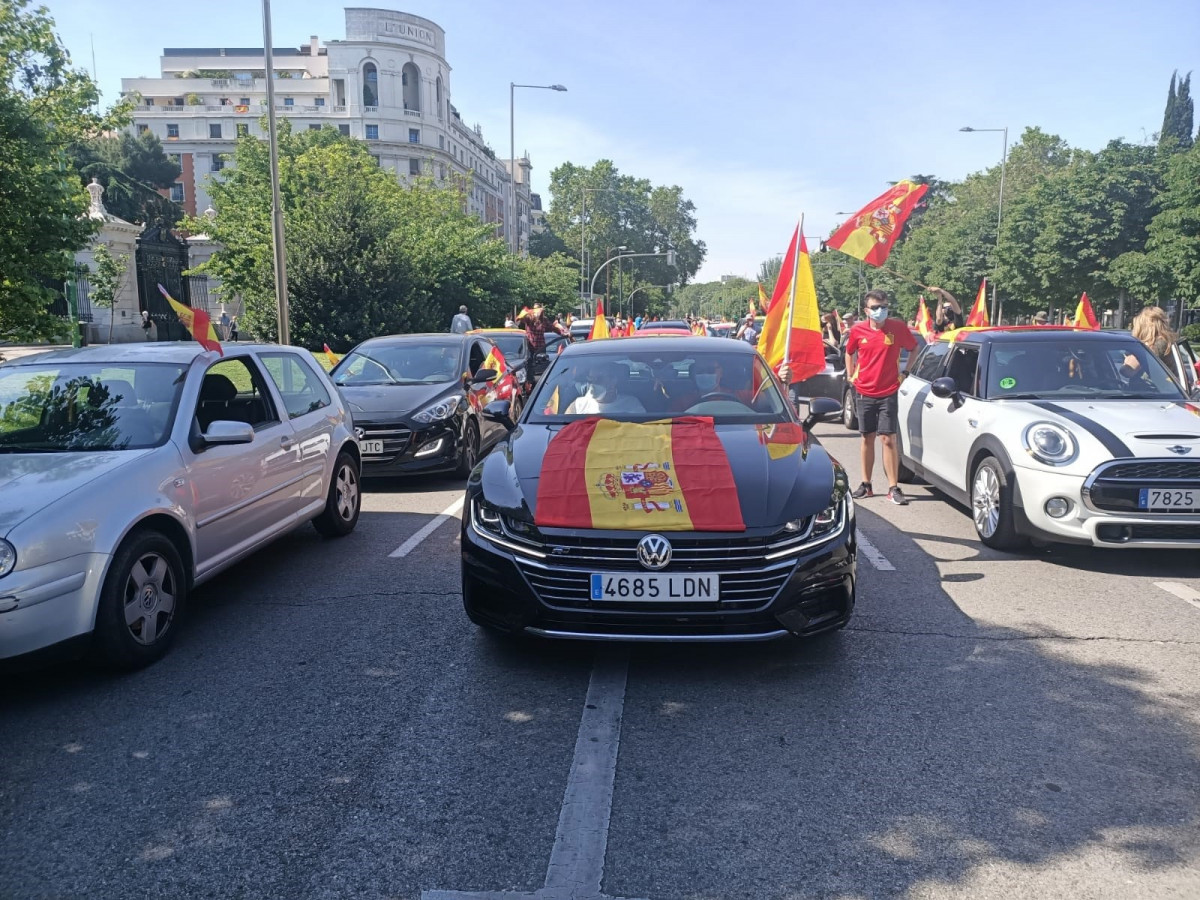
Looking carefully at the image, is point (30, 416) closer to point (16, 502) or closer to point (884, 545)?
point (16, 502)

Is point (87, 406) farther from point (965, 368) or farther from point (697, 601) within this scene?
point (965, 368)

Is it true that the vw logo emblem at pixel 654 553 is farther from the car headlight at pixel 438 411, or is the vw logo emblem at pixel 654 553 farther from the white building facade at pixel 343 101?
the white building facade at pixel 343 101

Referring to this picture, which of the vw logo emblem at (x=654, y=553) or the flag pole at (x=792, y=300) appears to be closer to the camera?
the vw logo emblem at (x=654, y=553)

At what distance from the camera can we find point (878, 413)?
861 centimetres

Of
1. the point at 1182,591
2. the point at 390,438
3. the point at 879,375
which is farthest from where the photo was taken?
the point at 390,438

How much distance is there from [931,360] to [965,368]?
103 cm

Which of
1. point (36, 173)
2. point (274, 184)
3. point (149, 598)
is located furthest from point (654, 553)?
point (274, 184)

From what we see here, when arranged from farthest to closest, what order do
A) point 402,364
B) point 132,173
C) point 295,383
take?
point 132,173 < point 402,364 < point 295,383

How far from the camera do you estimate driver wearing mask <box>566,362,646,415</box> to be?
5.76 metres

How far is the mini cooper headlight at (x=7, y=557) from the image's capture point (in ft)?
12.8

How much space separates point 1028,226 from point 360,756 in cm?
4523

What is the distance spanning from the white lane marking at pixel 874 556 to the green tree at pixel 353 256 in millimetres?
21295

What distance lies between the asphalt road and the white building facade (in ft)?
253

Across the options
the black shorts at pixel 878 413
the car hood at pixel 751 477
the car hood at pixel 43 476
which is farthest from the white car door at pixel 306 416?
the black shorts at pixel 878 413
